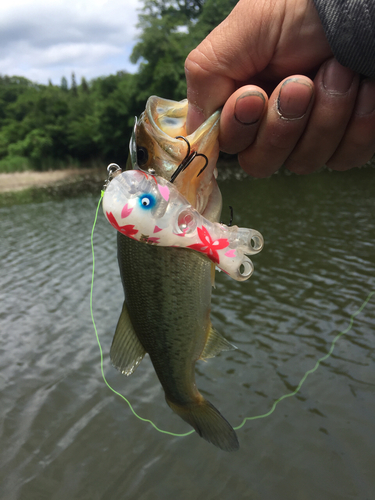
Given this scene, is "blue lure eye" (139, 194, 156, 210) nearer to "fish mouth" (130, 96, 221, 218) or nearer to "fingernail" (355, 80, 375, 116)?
"fish mouth" (130, 96, 221, 218)

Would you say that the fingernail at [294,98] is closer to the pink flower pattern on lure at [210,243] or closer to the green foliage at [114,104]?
the pink flower pattern on lure at [210,243]

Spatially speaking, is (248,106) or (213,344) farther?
(213,344)

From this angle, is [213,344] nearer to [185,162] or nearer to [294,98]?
[185,162]

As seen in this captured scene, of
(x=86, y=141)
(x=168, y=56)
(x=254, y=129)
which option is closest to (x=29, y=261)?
(x=254, y=129)

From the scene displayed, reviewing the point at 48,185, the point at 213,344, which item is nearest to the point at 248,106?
the point at 213,344

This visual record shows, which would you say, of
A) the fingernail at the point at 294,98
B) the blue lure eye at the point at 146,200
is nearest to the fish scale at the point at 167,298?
the blue lure eye at the point at 146,200
